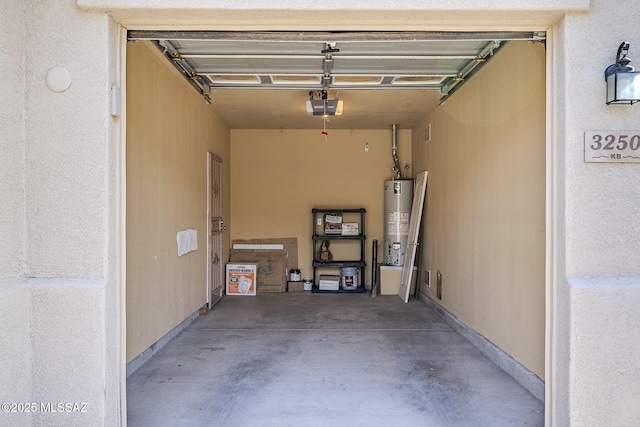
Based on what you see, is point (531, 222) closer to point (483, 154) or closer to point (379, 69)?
point (483, 154)

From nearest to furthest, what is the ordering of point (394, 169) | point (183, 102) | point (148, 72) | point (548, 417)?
1. point (548, 417)
2. point (148, 72)
3. point (183, 102)
4. point (394, 169)

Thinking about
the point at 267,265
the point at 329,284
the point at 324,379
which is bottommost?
the point at 324,379

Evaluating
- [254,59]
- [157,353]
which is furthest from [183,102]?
[157,353]

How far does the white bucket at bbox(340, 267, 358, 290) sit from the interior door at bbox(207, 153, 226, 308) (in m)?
2.01

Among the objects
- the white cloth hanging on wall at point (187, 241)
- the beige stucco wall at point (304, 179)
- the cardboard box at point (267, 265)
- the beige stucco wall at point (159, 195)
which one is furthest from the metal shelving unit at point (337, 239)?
the white cloth hanging on wall at point (187, 241)

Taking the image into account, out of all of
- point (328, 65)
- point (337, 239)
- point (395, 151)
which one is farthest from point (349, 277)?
point (328, 65)

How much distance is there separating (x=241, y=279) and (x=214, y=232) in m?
0.99

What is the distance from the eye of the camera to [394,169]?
7.28 metres

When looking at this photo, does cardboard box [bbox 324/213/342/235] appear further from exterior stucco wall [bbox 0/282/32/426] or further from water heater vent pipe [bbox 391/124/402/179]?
exterior stucco wall [bbox 0/282/32/426]

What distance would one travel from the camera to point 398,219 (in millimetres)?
6809

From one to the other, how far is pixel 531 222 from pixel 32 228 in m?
3.15

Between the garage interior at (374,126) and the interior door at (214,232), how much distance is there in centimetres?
18

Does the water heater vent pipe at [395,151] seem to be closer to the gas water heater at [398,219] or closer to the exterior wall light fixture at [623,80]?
the gas water heater at [398,219]

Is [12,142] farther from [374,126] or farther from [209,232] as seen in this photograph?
[374,126]
